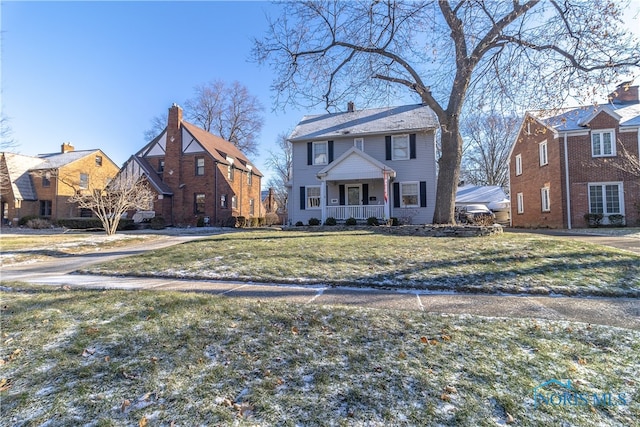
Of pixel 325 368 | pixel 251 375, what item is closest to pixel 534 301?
pixel 325 368

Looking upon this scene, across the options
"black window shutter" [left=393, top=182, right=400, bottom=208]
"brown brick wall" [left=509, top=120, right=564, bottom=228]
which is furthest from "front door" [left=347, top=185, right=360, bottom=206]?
"brown brick wall" [left=509, top=120, right=564, bottom=228]

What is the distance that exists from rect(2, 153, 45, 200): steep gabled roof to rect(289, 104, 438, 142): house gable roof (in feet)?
82.3

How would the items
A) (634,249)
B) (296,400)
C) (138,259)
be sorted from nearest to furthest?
(296,400), (138,259), (634,249)

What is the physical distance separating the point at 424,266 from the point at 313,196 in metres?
13.1

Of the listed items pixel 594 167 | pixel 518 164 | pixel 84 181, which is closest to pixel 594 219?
pixel 594 167

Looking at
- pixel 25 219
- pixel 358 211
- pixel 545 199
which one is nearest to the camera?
pixel 358 211

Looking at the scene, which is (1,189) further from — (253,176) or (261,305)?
(261,305)

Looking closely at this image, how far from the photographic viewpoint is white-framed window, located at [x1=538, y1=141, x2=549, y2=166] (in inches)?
739

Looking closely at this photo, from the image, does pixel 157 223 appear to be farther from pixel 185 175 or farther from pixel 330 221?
pixel 330 221

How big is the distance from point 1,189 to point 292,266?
3226 centimetres

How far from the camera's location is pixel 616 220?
1595 centimetres

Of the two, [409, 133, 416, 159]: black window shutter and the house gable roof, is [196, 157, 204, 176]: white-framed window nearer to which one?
the house gable roof

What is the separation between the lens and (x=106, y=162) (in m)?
31.4

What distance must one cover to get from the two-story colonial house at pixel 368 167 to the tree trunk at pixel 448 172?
11.7 ft
